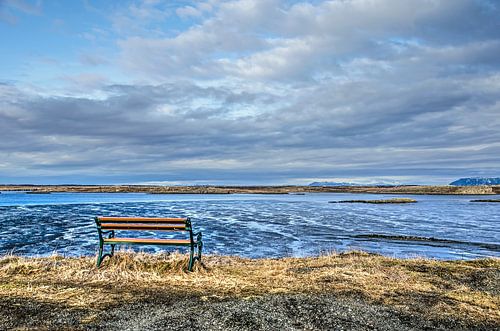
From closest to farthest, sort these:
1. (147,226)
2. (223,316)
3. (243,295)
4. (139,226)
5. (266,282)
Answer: (223,316)
(243,295)
(266,282)
(147,226)
(139,226)

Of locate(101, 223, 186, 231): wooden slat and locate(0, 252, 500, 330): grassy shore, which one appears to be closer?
locate(0, 252, 500, 330): grassy shore

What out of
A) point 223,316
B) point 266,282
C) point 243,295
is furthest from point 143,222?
point 223,316

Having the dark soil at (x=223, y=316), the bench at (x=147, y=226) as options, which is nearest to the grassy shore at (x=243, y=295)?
the dark soil at (x=223, y=316)

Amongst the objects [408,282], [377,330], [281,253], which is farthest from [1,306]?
[281,253]

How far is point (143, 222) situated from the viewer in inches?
460

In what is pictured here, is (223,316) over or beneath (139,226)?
beneath

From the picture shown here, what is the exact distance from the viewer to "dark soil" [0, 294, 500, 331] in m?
7.14

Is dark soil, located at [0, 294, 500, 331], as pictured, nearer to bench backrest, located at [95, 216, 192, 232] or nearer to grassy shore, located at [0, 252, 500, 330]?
grassy shore, located at [0, 252, 500, 330]

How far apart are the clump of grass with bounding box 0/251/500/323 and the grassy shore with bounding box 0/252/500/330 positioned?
3 cm

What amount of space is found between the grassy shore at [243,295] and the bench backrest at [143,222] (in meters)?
0.99

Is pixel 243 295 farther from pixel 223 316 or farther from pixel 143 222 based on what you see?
pixel 143 222

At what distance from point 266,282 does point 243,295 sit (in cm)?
161

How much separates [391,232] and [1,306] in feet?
91.1

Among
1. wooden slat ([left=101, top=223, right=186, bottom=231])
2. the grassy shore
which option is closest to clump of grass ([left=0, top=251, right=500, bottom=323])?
the grassy shore
